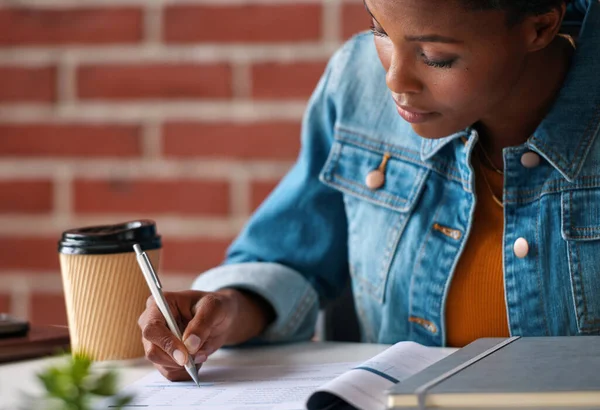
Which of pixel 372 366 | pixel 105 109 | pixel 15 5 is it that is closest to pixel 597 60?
pixel 372 366

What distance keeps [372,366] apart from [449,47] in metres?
0.30

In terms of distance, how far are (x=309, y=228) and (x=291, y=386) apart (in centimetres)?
39

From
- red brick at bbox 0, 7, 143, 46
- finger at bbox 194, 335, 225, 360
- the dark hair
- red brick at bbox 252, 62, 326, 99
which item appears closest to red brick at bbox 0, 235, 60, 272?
red brick at bbox 0, 7, 143, 46

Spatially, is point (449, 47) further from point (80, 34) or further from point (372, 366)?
point (80, 34)

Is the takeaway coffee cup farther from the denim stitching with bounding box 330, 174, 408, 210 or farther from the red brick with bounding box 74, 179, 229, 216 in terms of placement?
the red brick with bounding box 74, 179, 229, 216

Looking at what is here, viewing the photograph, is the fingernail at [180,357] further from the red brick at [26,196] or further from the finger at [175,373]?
the red brick at [26,196]

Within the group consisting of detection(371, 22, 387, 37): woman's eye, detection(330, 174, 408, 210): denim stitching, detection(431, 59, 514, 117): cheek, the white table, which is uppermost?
detection(371, 22, 387, 37): woman's eye

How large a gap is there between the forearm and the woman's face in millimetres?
270

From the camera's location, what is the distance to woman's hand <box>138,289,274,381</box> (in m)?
0.78

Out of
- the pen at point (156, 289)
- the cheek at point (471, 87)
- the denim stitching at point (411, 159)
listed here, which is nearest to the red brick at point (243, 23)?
the denim stitching at point (411, 159)

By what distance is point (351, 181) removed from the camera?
108cm

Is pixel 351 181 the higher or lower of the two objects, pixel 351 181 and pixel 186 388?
the higher

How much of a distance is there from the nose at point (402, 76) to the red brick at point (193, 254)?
0.83m

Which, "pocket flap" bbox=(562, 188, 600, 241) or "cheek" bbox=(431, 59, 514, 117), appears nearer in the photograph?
"cheek" bbox=(431, 59, 514, 117)
